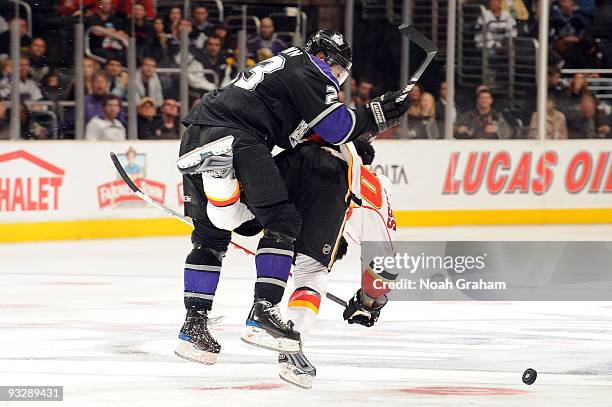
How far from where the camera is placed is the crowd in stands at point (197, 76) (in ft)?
36.2

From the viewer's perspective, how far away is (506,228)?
12297mm

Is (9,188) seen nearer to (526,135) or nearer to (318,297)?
(526,135)

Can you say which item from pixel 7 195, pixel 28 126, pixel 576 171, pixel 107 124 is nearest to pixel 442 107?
pixel 576 171

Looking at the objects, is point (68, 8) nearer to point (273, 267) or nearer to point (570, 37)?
point (570, 37)

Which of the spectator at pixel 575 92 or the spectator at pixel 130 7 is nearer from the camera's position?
the spectator at pixel 130 7

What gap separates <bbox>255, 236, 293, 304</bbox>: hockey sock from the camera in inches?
196

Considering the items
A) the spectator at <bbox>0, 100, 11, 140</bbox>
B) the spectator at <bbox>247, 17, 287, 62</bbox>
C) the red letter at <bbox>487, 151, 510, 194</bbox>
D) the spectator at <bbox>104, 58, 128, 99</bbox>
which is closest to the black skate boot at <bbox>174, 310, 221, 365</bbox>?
the spectator at <bbox>0, 100, 11, 140</bbox>

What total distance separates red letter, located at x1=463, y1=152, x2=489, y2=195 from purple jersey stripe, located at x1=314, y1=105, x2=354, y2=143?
25.3 feet

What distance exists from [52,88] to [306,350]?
5.89 m

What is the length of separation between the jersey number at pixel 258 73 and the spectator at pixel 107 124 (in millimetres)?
6294

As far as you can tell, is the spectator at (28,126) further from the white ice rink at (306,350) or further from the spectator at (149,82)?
the white ice rink at (306,350)

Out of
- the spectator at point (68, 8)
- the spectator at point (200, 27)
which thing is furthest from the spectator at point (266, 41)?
the spectator at point (68, 8)

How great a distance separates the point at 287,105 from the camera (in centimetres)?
505

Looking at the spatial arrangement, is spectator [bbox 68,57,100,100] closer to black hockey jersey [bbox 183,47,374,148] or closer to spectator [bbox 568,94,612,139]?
spectator [bbox 568,94,612,139]
